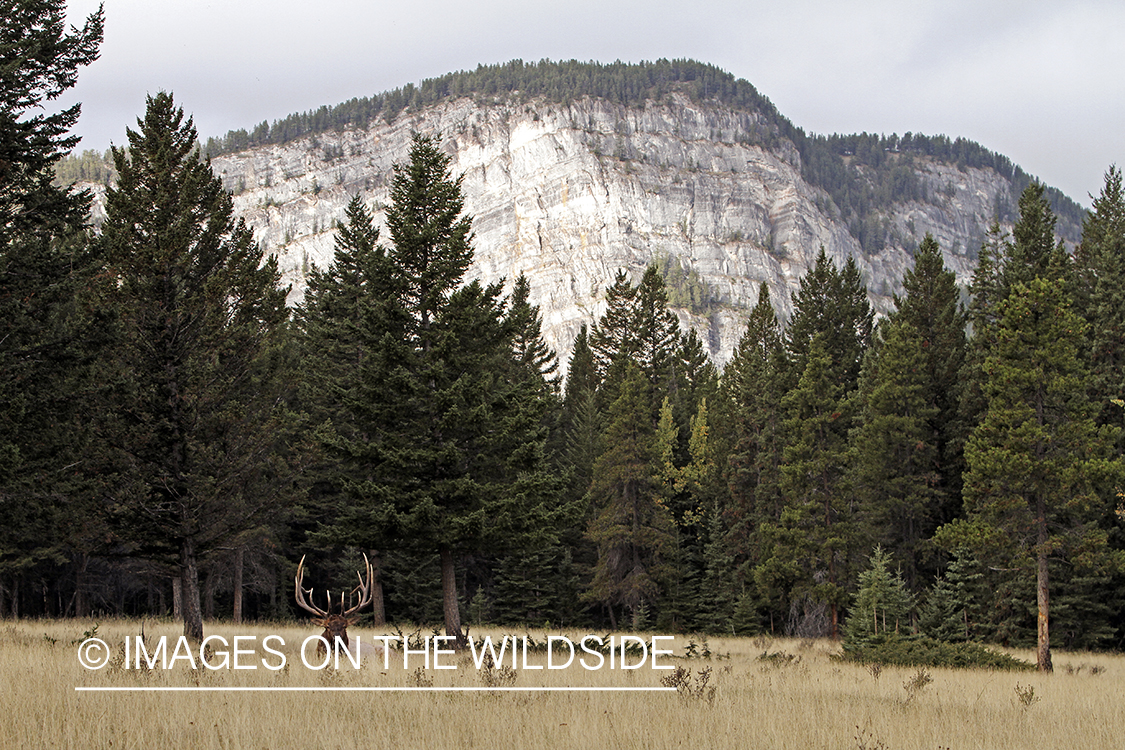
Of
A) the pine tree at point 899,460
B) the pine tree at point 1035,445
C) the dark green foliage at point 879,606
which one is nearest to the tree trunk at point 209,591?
the dark green foliage at point 879,606

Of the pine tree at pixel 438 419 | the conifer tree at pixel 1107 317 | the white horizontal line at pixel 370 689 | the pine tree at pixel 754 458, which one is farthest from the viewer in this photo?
the pine tree at pixel 754 458

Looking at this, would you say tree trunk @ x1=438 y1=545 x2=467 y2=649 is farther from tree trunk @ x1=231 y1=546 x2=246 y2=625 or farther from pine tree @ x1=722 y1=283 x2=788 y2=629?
pine tree @ x1=722 y1=283 x2=788 y2=629

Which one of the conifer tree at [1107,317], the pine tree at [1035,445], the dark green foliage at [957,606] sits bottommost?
the dark green foliage at [957,606]

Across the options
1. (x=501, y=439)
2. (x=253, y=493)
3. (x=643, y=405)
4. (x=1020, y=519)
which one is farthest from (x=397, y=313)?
(x=643, y=405)

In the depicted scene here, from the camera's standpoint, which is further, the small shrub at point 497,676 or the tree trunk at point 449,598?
the tree trunk at point 449,598

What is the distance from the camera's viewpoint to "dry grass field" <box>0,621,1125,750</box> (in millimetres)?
7742

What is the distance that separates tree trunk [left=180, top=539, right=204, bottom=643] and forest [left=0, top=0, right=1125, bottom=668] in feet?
0.21

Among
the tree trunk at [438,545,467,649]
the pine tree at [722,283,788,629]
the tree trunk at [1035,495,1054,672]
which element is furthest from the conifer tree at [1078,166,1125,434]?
the tree trunk at [438,545,467,649]

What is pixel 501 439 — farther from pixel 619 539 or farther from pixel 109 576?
pixel 109 576

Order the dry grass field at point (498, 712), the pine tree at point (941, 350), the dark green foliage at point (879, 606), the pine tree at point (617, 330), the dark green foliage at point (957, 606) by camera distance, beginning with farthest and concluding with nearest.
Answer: the pine tree at point (617, 330)
the pine tree at point (941, 350)
the dark green foliage at point (957, 606)
the dark green foliage at point (879, 606)
the dry grass field at point (498, 712)

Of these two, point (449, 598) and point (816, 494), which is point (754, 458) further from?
point (449, 598)

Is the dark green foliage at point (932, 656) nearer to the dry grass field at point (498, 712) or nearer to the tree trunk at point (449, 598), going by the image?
the dry grass field at point (498, 712)

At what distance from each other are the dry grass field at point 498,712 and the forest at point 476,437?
529 cm

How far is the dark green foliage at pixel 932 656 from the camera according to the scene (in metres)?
21.2
